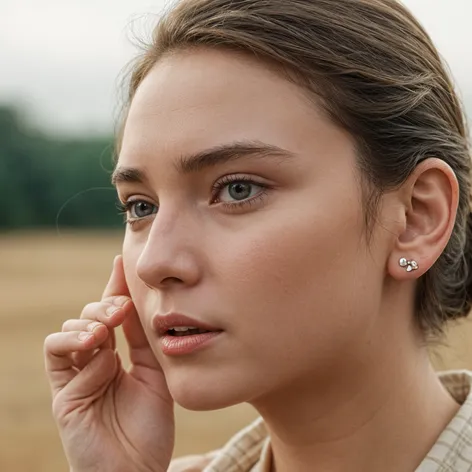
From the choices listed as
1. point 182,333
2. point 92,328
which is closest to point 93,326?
point 92,328

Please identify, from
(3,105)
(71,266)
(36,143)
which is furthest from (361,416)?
(3,105)

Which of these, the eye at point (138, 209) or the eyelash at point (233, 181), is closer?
the eyelash at point (233, 181)

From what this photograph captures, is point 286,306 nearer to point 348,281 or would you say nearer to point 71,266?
point 348,281

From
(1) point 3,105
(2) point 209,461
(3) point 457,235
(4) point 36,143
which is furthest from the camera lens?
(1) point 3,105

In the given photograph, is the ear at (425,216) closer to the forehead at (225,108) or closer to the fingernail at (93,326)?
the forehead at (225,108)

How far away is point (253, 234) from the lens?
8.67 ft

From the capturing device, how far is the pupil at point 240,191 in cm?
269

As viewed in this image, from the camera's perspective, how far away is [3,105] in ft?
118

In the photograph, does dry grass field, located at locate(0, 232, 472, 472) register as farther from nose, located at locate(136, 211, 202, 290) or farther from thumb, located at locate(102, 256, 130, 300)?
nose, located at locate(136, 211, 202, 290)

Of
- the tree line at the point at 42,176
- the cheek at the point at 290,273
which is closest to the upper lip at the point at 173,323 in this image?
the cheek at the point at 290,273

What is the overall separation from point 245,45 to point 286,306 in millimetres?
760

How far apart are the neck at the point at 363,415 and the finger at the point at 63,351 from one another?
652mm

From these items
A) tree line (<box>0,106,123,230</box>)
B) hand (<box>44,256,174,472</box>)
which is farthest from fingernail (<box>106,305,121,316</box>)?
tree line (<box>0,106,123,230</box>)

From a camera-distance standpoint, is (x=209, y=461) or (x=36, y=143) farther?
(x=36, y=143)
